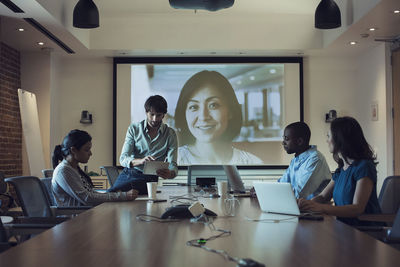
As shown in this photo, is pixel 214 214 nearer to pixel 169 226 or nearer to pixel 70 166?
pixel 169 226

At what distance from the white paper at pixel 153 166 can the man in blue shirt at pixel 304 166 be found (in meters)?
0.96

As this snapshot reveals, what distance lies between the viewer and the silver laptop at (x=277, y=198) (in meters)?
2.59

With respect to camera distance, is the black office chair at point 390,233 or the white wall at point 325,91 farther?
the white wall at point 325,91

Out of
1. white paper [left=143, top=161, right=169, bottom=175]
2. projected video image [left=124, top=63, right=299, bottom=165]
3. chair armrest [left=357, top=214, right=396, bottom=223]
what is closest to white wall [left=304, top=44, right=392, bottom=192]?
projected video image [left=124, top=63, right=299, bottom=165]

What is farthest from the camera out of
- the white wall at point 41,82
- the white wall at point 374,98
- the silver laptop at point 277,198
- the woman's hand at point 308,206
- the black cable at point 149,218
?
the white wall at point 41,82

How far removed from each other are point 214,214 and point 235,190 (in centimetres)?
178

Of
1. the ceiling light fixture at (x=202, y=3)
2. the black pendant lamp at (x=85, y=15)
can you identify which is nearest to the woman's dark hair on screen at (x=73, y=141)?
the ceiling light fixture at (x=202, y=3)

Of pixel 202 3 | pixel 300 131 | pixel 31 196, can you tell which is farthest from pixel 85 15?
pixel 300 131

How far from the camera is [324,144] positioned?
28.5ft

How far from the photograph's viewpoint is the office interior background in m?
7.41

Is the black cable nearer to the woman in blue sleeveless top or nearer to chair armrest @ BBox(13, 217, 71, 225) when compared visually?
chair armrest @ BBox(13, 217, 71, 225)

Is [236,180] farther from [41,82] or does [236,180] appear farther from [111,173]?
[41,82]

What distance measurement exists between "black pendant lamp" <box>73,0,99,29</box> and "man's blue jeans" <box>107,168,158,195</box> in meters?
2.51

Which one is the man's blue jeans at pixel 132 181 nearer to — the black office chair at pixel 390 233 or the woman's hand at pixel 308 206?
the woman's hand at pixel 308 206
